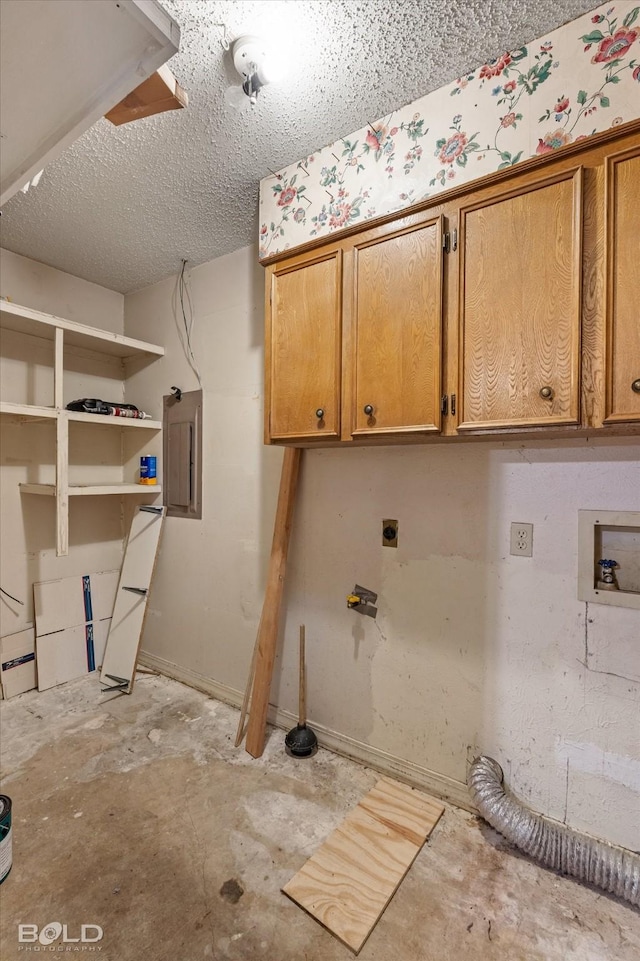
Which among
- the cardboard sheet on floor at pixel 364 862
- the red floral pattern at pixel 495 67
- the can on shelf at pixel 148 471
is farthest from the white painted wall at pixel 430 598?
the red floral pattern at pixel 495 67

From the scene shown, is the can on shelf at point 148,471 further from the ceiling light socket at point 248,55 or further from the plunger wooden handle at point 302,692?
the ceiling light socket at point 248,55

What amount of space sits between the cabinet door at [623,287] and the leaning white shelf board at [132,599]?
267cm

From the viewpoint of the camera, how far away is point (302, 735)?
7.14 ft

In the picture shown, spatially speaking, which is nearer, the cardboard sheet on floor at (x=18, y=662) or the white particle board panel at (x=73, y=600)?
the cardboard sheet on floor at (x=18, y=662)

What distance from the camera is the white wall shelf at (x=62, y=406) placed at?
96.7 inches

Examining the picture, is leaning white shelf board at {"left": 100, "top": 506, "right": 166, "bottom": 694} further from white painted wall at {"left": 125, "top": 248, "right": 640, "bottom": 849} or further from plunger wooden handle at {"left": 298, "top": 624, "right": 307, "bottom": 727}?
plunger wooden handle at {"left": 298, "top": 624, "right": 307, "bottom": 727}

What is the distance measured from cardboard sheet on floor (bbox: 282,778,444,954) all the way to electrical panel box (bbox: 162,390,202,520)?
6.04 ft

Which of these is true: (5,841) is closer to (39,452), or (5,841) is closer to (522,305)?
(39,452)

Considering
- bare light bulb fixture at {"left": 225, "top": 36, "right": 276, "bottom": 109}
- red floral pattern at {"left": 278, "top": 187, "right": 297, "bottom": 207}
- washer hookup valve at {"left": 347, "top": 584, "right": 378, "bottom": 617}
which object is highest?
bare light bulb fixture at {"left": 225, "top": 36, "right": 276, "bottom": 109}

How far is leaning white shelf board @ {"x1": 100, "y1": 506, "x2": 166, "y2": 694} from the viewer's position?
291cm

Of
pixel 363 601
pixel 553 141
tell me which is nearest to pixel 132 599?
pixel 363 601

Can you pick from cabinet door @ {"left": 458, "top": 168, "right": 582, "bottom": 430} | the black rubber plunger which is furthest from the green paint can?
cabinet door @ {"left": 458, "top": 168, "right": 582, "bottom": 430}

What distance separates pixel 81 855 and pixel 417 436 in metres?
1.96

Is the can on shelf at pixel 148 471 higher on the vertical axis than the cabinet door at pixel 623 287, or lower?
lower
